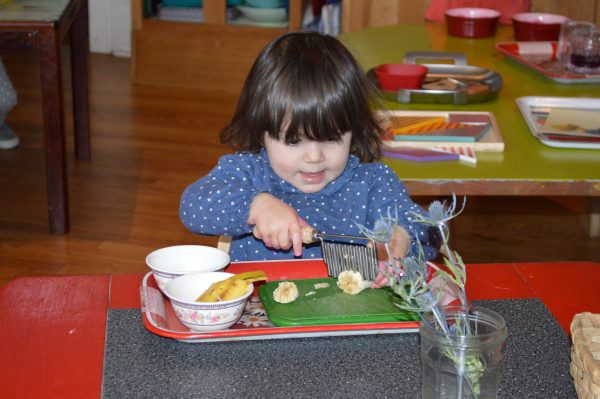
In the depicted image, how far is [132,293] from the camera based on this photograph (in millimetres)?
1118

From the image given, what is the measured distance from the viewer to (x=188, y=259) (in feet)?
3.70

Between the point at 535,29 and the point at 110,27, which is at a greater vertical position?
the point at 535,29

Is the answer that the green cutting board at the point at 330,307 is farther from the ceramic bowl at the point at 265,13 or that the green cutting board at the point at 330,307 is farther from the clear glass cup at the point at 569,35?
the ceramic bowl at the point at 265,13

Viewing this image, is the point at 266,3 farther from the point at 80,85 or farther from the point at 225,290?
the point at 225,290

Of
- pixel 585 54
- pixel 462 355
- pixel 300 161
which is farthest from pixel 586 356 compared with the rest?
pixel 585 54

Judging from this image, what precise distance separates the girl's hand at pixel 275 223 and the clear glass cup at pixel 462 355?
1.15 feet

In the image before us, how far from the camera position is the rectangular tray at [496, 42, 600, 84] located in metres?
2.22

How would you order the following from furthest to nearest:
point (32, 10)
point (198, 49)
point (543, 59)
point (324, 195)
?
point (198, 49) < point (32, 10) < point (543, 59) < point (324, 195)

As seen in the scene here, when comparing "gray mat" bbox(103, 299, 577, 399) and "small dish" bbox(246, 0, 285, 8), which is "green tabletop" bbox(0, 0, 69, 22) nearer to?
"small dish" bbox(246, 0, 285, 8)

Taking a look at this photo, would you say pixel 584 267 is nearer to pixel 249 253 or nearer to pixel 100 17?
pixel 249 253

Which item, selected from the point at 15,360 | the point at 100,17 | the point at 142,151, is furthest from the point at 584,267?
the point at 100,17

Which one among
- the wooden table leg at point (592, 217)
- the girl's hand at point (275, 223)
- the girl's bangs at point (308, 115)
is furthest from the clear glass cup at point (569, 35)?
the girl's hand at point (275, 223)

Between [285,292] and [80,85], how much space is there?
2.54m

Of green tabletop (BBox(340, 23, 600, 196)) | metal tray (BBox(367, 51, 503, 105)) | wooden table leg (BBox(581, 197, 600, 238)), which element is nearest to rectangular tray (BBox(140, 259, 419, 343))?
green tabletop (BBox(340, 23, 600, 196))
